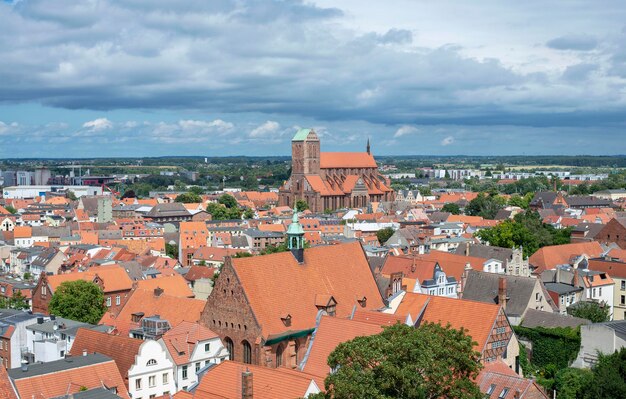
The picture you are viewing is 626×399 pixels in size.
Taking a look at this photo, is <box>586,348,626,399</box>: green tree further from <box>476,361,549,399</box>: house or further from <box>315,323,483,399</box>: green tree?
<box>315,323,483,399</box>: green tree

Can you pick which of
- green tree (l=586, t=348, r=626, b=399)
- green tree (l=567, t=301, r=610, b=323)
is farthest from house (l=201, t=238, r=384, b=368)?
green tree (l=567, t=301, r=610, b=323)

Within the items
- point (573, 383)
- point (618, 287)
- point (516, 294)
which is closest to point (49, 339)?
point (573, 383)

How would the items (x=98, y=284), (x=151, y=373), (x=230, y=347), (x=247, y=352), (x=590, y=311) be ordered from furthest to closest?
(x=98, y=284) → (x=590, y=311) → (x=230, y=347) → (x=151, y=373) → (x=247, y=352)

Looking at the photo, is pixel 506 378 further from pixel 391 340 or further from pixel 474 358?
pixel 391 340


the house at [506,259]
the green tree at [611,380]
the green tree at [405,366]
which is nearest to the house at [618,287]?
the house at [506,259]

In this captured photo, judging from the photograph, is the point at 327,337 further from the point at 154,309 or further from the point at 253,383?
the point at 154,309

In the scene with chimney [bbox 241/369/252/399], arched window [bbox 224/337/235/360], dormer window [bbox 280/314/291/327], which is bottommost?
arched window [bbox 224/337/235/360]
